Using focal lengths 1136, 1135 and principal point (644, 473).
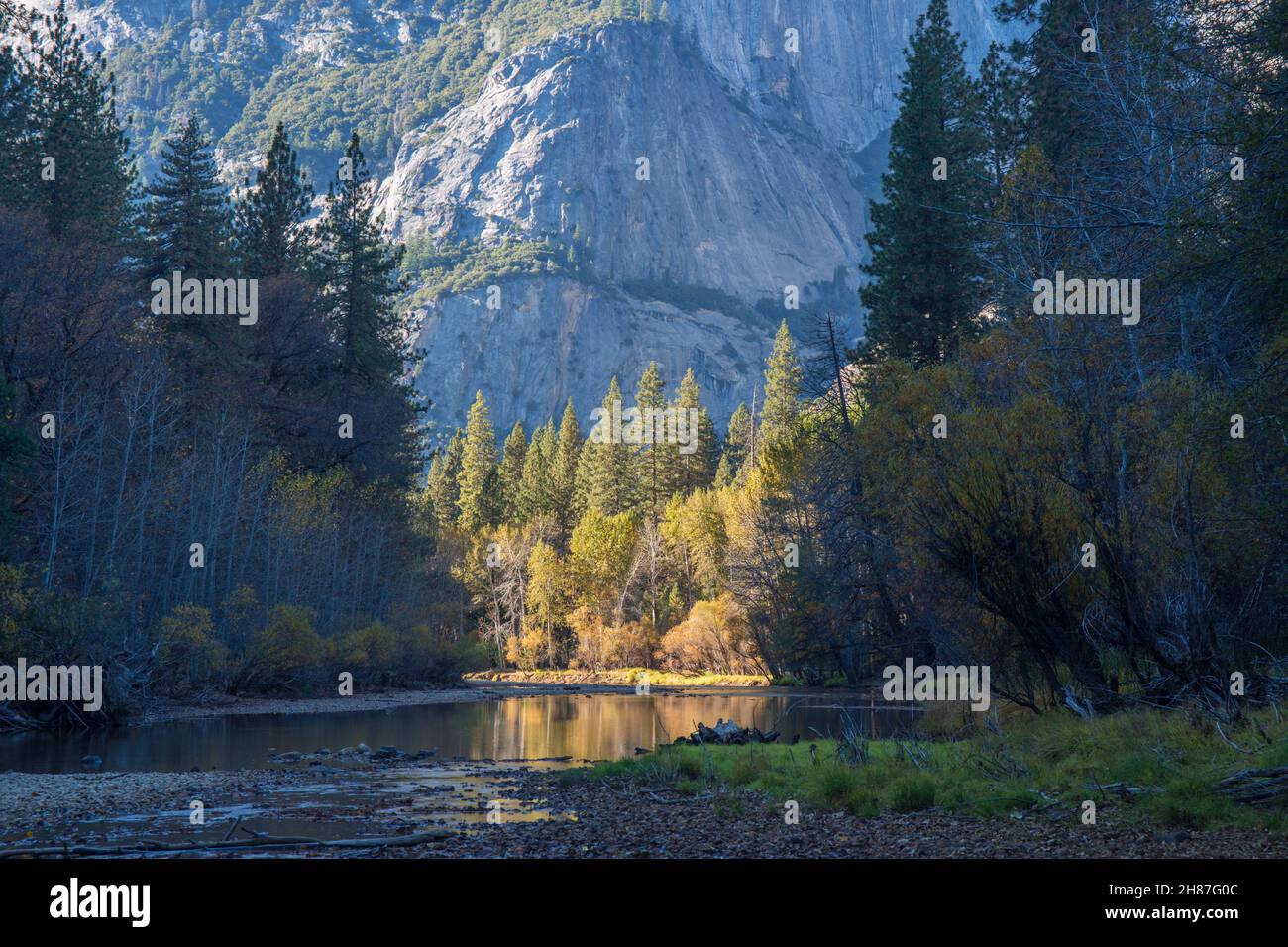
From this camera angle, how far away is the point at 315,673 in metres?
41.5

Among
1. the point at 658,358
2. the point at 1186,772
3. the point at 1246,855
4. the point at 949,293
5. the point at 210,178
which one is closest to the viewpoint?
the point at 1246,855

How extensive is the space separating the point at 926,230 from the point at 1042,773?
29.9m

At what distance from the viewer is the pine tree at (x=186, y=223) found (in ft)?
146

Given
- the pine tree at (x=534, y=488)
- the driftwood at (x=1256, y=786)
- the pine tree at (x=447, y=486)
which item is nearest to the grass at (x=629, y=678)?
the pine tree at (x=534, y=488)

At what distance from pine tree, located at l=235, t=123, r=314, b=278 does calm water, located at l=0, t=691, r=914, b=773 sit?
23885 mm

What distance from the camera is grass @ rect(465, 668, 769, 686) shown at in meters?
62.4

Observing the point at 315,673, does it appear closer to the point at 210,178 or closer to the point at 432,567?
the point at 210,178

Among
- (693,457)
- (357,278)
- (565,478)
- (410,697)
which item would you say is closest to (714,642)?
(410,697)

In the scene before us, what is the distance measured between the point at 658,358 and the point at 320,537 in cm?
14971

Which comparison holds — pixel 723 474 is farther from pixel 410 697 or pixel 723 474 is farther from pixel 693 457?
pixel 410 697

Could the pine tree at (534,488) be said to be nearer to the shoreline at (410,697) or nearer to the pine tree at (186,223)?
the shoreline at (410,697)

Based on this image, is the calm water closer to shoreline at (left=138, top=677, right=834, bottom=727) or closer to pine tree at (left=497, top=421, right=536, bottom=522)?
shoreline at (left=138, top=677, right=834, bottom=727)

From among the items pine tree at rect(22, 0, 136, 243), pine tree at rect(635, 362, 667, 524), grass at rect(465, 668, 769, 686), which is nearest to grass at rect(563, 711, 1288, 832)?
pine tree at rect(22, 0, 136, 243)
